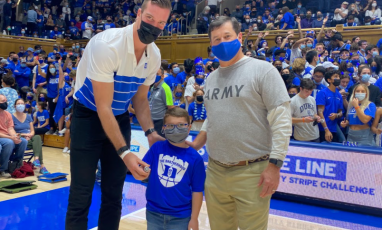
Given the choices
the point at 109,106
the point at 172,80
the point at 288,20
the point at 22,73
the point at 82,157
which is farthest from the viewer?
the point at 288,20

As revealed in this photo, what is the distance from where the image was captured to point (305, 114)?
5309mm

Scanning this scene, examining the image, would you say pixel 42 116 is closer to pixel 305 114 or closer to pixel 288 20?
pixel 305 114

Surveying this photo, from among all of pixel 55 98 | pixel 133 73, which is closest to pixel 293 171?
pixel 133 73

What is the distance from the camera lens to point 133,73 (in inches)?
86.0

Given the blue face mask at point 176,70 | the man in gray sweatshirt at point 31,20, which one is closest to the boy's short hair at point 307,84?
the blue face mask at point 176,70

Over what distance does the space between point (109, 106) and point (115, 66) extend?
24cm

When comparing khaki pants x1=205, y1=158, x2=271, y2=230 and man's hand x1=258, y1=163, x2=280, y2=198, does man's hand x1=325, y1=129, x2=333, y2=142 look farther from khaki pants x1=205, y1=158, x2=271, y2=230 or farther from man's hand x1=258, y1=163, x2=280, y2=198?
man's hand x1=258, y1=163, x2=280, y2=198

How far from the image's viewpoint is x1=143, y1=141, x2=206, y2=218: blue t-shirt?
2381mm

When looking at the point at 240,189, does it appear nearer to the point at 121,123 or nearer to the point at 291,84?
the point at 121,123

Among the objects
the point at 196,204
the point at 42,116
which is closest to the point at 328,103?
the point at 196,204

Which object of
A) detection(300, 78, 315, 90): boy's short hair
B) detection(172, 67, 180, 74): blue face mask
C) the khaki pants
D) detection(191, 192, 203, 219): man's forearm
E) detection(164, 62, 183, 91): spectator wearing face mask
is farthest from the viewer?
detection(172, 67, 180, 74): blue face mask

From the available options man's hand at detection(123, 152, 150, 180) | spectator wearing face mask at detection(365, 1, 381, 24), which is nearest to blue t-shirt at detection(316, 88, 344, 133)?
man's hand at detection(123, 152, 150, 180)

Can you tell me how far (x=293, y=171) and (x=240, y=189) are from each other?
3.16 metres

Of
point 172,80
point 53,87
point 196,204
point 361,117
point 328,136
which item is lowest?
point 328,136
